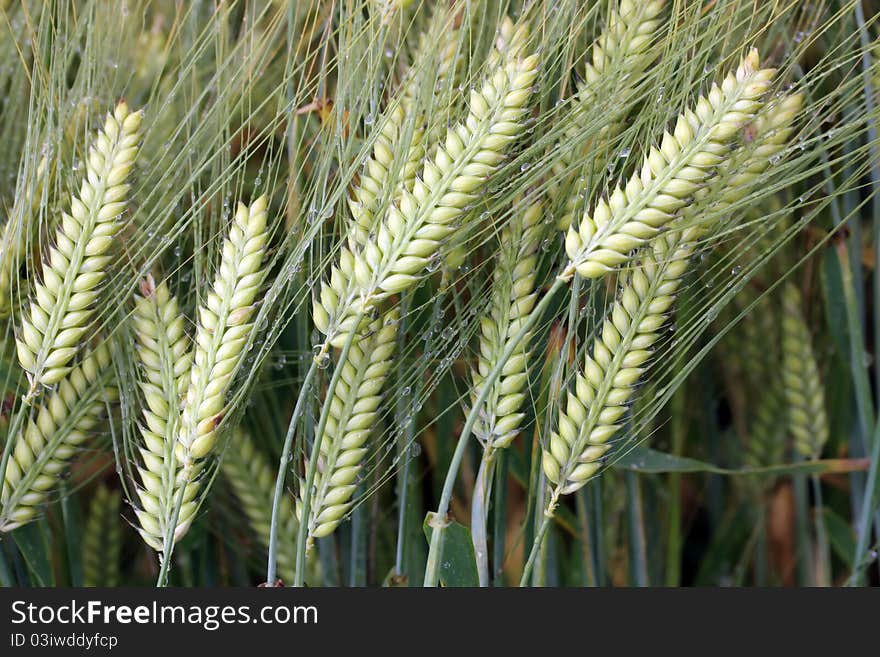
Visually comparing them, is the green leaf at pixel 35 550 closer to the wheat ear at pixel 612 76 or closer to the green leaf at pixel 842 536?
the wheat ear at pixel 612 76

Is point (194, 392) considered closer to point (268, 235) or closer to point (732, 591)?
point (268, 235)

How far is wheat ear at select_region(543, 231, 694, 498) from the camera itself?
0.57 metres

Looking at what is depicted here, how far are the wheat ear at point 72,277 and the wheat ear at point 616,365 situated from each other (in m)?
0.36

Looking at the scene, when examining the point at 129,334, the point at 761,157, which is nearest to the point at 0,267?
the point at 129,334

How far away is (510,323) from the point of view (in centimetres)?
58

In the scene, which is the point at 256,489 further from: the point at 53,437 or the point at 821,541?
the point at 821,541

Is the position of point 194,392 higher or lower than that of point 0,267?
lower

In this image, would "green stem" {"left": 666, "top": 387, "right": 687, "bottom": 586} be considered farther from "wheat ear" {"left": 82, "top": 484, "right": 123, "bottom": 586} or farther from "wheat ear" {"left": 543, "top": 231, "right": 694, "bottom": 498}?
"wheat ear" {"left": 82, "top": 484, "right": 123, "bottom": 586}

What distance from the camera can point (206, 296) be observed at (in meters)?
0.59

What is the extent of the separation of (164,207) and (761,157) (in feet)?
1.53

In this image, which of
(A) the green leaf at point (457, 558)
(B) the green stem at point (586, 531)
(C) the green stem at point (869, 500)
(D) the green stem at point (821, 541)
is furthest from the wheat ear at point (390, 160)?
(D) the green stem at point (821, 541)

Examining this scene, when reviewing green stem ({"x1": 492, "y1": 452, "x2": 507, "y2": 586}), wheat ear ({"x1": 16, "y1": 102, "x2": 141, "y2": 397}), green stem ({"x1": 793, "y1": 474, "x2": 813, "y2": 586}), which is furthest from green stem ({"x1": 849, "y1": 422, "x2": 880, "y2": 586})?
wheat ear ({"x1": 16, "y1": 102, "x2": 141, "y2": 397})

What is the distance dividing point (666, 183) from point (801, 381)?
0.42 meters

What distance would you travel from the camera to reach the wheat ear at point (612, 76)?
0.57 meters
